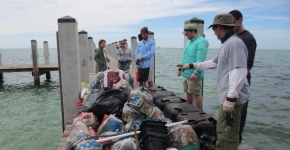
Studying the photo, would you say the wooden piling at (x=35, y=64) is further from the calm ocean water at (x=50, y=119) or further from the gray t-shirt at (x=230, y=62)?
the gray t-shirt at (x=230, y=62)

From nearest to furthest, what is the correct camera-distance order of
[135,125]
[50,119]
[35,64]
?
[135,125] < [50,119] < [35,64]

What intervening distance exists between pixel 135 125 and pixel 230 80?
46.2 inches

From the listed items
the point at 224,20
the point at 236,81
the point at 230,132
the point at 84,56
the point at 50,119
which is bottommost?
the point at 50,119

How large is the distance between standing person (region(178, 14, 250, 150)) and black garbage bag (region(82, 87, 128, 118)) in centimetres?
174

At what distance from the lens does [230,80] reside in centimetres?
236

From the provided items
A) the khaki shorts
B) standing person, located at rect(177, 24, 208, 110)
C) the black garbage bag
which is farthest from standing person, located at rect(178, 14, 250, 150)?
the khaki shorts

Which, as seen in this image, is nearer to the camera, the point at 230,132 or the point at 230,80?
the point at 230,80

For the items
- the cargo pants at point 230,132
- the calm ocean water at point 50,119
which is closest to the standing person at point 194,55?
the cargo pants at point 230,132

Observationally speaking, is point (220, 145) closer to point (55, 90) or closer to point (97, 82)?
point (97, 82)

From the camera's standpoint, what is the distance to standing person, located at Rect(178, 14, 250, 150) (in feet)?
7.64

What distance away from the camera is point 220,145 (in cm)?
267

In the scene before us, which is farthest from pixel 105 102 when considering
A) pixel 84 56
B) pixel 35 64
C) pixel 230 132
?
pixel 35 64

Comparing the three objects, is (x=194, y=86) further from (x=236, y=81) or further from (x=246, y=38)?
(x=236, y=81)

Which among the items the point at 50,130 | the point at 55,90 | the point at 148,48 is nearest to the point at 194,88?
the point at 148,48
